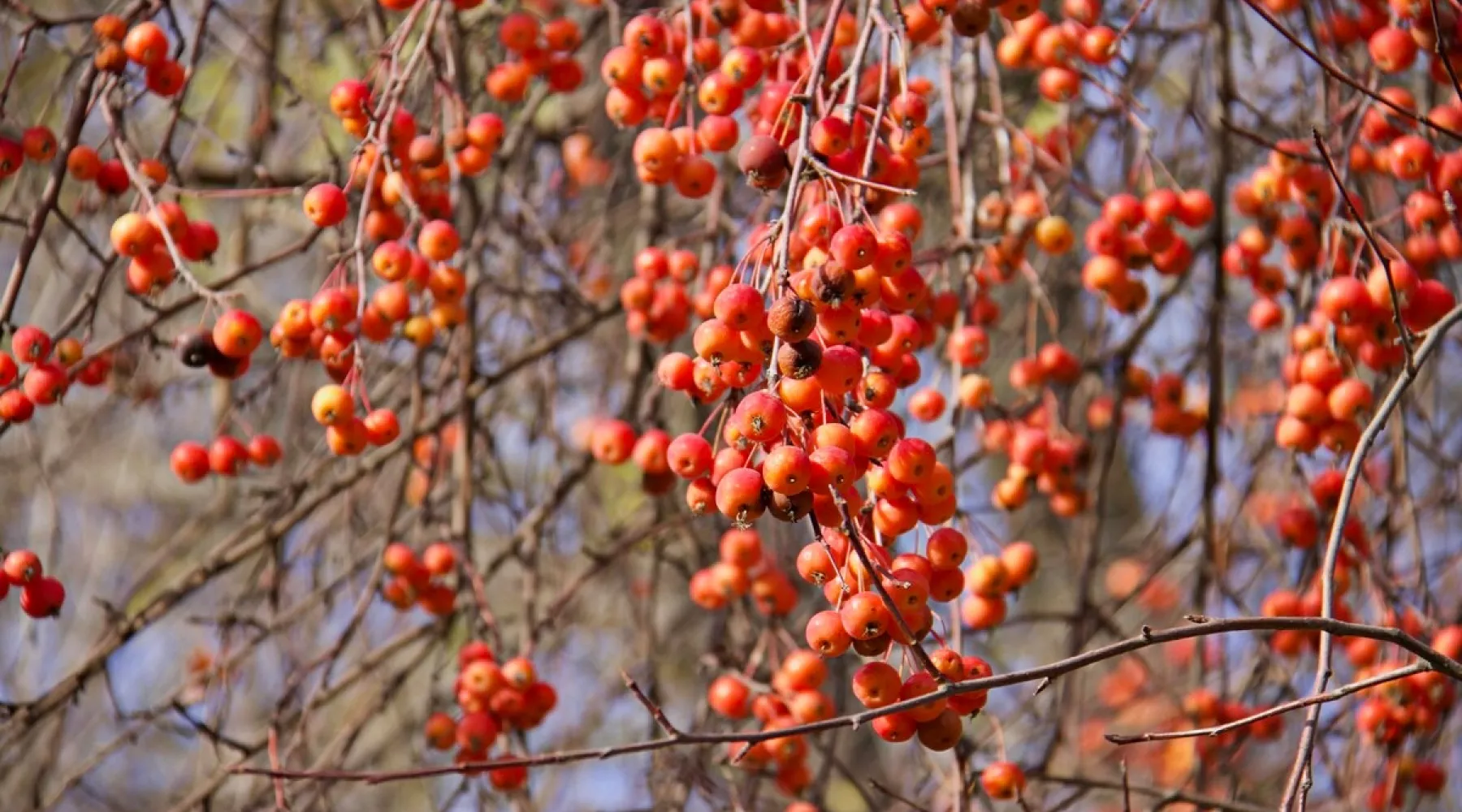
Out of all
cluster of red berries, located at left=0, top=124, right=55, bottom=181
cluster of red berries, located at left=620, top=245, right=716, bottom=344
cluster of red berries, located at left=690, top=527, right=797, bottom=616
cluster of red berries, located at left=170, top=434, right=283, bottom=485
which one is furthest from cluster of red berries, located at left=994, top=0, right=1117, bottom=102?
cluster of red berries, located at left=0, top=124, right=55, bottom=181

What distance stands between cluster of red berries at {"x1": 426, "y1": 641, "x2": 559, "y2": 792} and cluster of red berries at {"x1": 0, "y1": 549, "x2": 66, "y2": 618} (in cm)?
73

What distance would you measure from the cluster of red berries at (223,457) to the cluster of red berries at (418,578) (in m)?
0.32

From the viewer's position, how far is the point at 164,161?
3.03 metres

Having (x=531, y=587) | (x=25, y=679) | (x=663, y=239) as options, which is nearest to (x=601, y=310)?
(x=663, y=239)

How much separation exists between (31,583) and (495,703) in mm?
835

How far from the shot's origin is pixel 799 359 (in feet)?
5.45

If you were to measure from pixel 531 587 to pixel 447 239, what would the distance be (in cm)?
100

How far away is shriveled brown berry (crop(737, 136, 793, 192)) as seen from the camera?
188 centimetres

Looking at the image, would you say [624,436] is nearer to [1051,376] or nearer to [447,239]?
[447,239]

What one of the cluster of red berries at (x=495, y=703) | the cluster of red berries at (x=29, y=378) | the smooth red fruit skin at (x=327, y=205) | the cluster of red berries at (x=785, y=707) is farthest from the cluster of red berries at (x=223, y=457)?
the cluster of red berries at (x=785, y=707)

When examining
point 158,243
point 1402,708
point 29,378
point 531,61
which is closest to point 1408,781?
point 1402,708

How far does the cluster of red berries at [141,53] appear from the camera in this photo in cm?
260

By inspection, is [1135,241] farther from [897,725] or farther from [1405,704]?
[897,725]

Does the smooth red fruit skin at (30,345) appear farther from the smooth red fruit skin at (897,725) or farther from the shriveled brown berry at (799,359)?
the smooth red fruit skin at (897,725)
